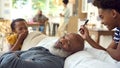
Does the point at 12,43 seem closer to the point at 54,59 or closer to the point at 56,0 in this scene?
the point at 54,59

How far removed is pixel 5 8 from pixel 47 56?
6643mm

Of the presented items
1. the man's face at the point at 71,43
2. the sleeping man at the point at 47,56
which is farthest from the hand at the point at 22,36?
the man's face at the point at 71,43

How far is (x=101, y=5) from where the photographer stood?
1329mm

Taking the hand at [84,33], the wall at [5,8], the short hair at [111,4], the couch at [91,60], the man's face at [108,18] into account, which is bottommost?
the wall at [5,8]

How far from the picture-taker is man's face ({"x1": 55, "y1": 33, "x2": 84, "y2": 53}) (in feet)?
4.98

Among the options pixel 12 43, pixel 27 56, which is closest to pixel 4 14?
pixel 12 43

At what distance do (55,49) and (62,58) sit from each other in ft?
0.38

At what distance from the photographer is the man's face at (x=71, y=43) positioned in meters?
Result: 1.52

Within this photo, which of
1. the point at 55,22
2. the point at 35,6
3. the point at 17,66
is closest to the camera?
the point at 17,66

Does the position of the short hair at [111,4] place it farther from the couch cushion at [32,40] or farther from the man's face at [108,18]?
the couch cushion at [32,40]

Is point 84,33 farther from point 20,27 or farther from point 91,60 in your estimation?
point 20,27

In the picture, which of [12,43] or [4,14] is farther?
[4,14]

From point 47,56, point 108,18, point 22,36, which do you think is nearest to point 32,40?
point 22,36

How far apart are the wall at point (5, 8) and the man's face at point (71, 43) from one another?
6.54 m
